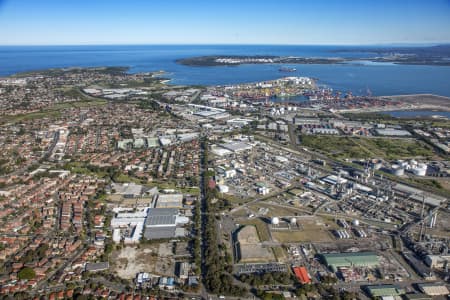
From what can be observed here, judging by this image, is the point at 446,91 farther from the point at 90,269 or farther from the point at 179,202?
the point at 90,269

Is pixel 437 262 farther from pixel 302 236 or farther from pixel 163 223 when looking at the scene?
pixel 163 223

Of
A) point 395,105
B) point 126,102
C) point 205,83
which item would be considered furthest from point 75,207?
point 205,83

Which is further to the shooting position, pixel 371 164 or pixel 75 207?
pixel 371 164

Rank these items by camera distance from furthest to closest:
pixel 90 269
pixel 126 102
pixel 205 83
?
1. pixel 205 83
2. pixel 126 102
3. pixel 90 269

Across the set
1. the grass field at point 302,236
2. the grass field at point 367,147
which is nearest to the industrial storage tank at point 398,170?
the grass field at point 367,147

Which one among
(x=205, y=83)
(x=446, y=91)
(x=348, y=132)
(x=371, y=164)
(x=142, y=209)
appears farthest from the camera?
(x=205, y=83)

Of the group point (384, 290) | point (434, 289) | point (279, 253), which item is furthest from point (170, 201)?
point (434, 289)

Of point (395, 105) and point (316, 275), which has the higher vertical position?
point (395, 105)
